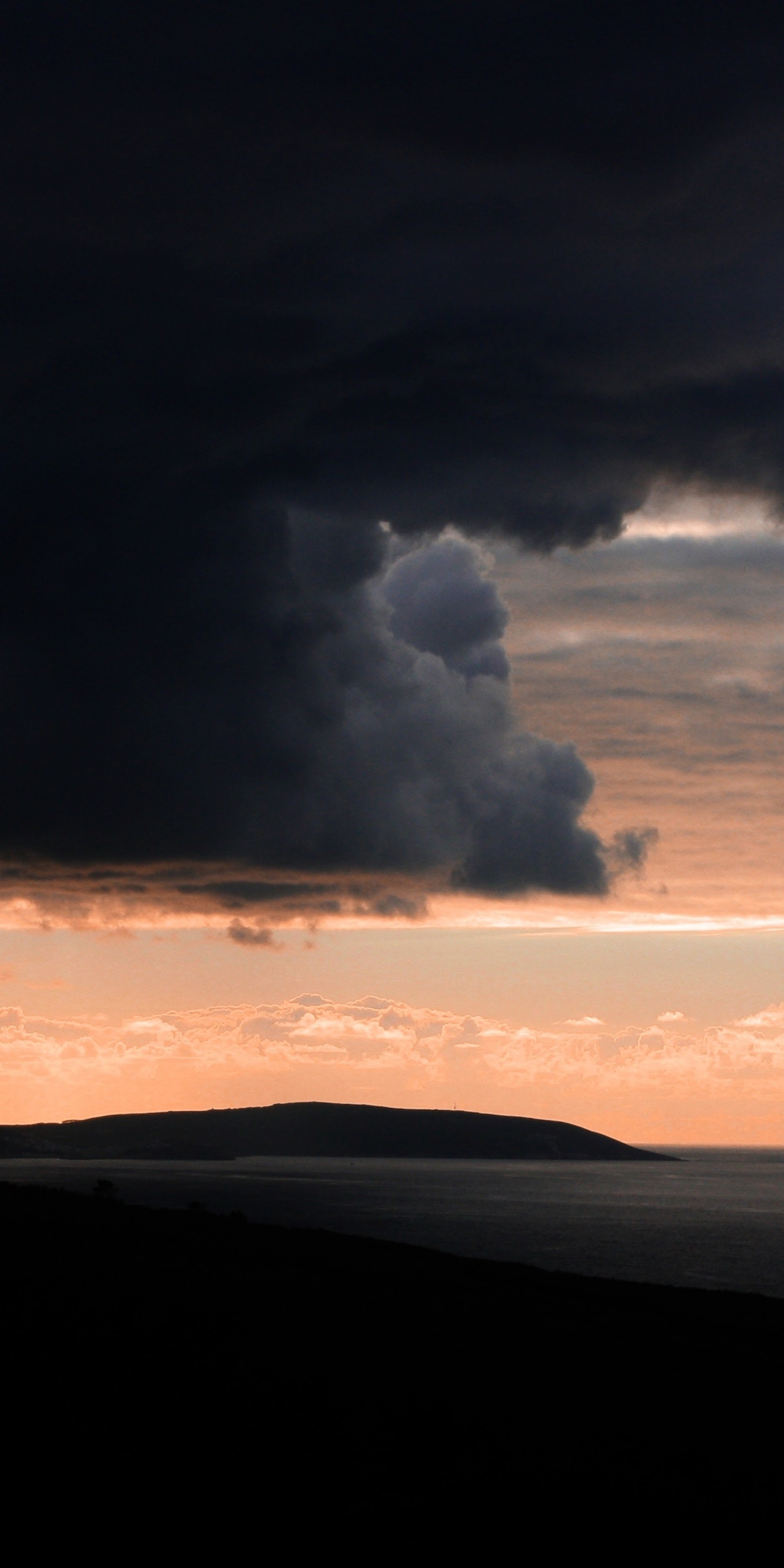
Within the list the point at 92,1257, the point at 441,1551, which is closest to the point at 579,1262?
the point at 92,1257

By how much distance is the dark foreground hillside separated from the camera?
23.8m

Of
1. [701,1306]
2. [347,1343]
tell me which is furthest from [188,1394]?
[701,1306]

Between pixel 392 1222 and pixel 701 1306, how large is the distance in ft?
351

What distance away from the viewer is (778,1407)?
36.7 metres

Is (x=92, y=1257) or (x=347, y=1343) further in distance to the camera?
(x=92, y=1257)

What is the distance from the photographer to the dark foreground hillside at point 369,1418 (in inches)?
939

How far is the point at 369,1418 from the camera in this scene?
31000 mm

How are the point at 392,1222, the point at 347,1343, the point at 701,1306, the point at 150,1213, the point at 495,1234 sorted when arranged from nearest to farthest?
1. the point at 347,1343
2. the point at 701,1306
3. the point at 150,1213
4. the point at 495,1234
5. the point at 392,1222

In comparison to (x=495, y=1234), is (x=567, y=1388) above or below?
above

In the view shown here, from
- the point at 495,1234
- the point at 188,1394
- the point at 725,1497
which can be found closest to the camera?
the point at 725,1497

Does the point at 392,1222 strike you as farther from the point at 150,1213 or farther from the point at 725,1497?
the point at 725,1497

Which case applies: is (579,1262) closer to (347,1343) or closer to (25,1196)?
(25,1196)

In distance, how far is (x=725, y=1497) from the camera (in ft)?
90.0

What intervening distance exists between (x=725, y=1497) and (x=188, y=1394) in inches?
512
